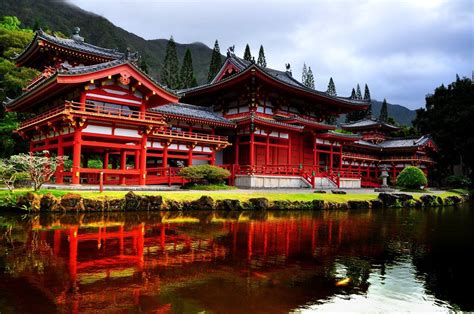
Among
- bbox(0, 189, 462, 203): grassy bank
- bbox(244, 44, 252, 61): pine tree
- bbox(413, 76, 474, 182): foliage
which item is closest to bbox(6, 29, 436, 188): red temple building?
bbox(0, 189, 462, 203): grassy bank

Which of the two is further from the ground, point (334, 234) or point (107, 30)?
point (107, 30)

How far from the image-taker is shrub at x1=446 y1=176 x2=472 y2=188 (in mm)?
51494

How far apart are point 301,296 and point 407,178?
116 feet

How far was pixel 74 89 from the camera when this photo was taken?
2545 centimetres

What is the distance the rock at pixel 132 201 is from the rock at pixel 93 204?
3.83ft

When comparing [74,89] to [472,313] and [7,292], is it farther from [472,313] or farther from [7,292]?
[472,313]

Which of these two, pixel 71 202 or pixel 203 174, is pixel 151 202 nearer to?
pixel 71 202

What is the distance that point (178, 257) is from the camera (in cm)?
1016

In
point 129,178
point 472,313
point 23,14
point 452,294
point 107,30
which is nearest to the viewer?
point 472,313

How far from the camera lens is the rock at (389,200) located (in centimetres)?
2861

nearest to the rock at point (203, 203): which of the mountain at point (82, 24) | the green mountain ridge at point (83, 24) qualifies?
the mountain at point (82, 24)

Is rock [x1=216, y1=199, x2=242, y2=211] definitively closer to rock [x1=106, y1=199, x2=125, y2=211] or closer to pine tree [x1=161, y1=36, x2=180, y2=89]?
rock [x1=106, y1=199, x2=125, y2=211]

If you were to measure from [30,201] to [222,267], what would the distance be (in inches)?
498

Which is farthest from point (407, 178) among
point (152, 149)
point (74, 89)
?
point (74, 89)
